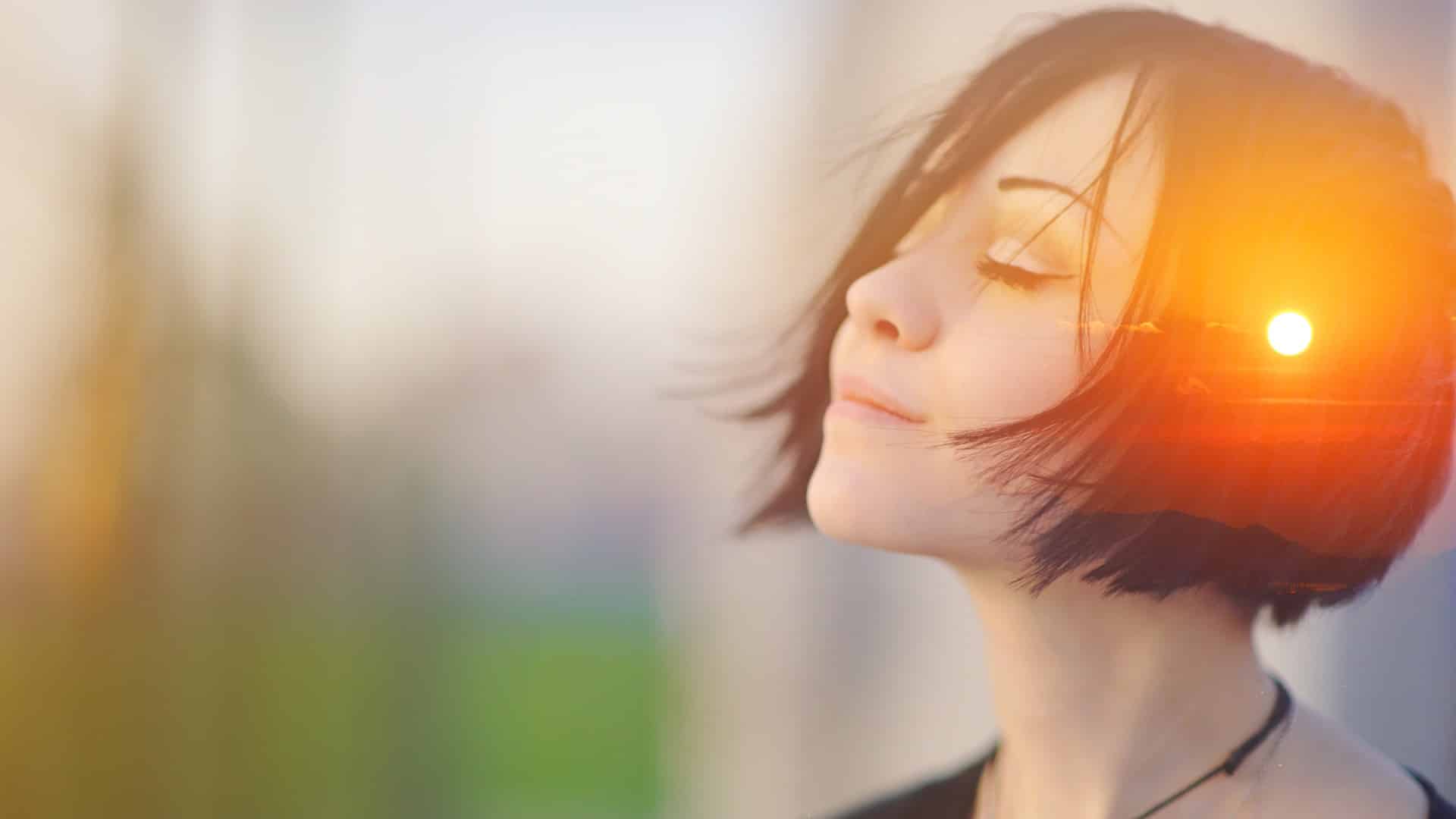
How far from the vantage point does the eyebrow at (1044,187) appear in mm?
724

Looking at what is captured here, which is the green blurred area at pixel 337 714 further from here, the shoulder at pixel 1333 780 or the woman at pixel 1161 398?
the shoulder at pixel 1333 780

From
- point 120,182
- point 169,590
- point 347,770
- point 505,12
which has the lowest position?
point 347,770

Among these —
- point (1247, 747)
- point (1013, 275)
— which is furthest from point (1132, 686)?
point (1013, 275)

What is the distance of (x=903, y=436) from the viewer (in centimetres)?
76

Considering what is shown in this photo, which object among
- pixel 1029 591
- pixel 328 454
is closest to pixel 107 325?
pixel 328 454

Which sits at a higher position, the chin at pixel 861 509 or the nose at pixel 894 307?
the nose at pixel 894 307

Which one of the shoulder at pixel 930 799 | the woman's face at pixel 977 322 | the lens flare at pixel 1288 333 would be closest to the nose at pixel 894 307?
the woman's face at pixel 977 322

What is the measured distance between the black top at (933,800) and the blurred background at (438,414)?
0.05ft

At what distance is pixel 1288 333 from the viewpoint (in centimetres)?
72

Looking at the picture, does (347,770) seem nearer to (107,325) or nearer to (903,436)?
(107,325)

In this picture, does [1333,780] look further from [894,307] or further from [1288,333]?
[894,307]

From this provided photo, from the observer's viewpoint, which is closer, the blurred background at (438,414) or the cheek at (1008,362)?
the cheek at (1008,362)

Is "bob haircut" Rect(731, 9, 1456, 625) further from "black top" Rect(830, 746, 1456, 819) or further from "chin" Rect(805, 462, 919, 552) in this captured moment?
"black top" Rect(830, 746, 1456, 819)

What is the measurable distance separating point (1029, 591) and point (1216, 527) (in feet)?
0.43
